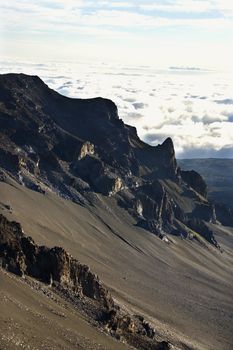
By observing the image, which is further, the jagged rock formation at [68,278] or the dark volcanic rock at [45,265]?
the dark volcanic rock at [45,265]

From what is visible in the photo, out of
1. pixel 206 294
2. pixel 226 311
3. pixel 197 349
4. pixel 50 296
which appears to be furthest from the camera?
pixel 206 294

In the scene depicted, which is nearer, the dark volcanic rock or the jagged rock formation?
the jagged rock formation

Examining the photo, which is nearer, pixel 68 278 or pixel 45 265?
pixel 45 265

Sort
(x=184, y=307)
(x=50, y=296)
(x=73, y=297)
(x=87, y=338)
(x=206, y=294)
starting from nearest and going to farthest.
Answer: (x=87, y=338), (x=50, y=296), (x=73, y=297), (x=184, y=307), (x=206, y=294)

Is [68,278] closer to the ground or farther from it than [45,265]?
closer to the ground

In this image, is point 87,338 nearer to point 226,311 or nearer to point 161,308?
point 161,308

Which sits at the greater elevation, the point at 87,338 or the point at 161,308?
the point at 87,338

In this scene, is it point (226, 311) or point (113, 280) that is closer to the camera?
point (113, 280)

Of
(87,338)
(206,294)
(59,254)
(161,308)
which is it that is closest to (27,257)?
(59,254)
